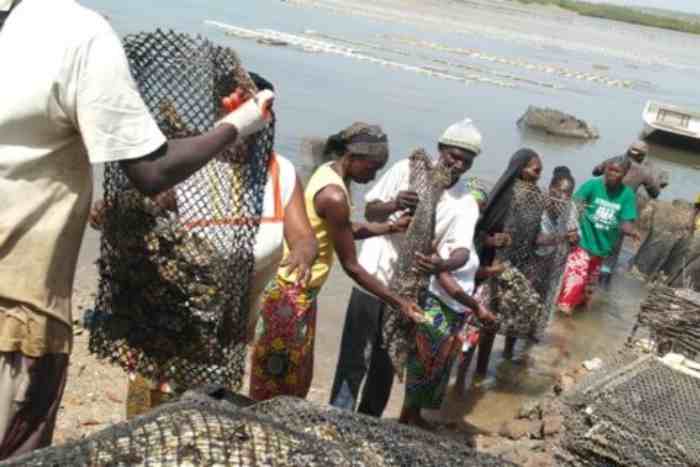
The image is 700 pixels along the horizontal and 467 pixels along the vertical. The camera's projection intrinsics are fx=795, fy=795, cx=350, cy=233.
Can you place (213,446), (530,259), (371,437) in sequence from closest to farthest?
(213,446) < (371,437) < (530,259)

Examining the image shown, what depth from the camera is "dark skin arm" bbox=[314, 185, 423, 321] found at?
3455mm

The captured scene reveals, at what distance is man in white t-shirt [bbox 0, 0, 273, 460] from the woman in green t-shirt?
5.14 m

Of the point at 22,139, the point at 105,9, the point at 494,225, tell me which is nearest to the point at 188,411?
the point at 22,139

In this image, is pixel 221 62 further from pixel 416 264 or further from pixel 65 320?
pixel 416 264

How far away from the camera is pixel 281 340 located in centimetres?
341

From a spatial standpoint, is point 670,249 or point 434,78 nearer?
point 670,249

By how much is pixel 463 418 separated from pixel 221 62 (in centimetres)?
339

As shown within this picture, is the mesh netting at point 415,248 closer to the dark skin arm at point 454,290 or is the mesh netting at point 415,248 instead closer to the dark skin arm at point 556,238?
the dark skin arm at point 454,290

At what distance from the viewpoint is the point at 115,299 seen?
265cm

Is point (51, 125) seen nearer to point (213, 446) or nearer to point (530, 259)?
point (213, 446)

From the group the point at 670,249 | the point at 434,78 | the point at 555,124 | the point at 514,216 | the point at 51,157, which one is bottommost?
the point at 434,78

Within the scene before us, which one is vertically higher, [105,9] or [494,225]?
[494,225]

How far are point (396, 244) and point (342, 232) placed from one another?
54 cm

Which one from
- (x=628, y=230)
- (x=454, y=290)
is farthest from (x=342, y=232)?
(x=628, y=230)
